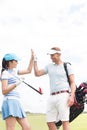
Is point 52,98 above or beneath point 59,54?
beneath

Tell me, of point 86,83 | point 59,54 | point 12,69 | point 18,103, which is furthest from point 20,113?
point 86,83

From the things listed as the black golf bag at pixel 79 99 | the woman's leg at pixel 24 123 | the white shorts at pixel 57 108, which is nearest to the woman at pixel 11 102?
the woman's leg at pixel 24 123

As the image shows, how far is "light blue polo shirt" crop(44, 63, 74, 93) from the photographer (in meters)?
7.58

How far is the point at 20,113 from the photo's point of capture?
281 inches

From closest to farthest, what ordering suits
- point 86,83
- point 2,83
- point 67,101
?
point 2,83 < point 67,101 < point 86,83

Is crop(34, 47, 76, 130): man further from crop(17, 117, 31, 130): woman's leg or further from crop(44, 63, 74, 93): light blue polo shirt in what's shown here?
crop(17, 117, 31, 130): woman's leg

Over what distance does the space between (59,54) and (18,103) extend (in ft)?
3.81

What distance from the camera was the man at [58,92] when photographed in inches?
297

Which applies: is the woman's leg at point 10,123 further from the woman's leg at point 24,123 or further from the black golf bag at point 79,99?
the black golf bag at point 79,99

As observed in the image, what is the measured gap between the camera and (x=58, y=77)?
300 inches

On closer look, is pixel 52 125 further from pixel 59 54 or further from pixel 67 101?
pixel 59 54

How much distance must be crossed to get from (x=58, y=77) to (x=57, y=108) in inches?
20.5

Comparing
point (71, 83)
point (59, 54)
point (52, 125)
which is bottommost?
point (52, 125)

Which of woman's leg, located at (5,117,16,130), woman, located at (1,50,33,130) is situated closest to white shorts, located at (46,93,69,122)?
woman, located at (1,50,33,130)
